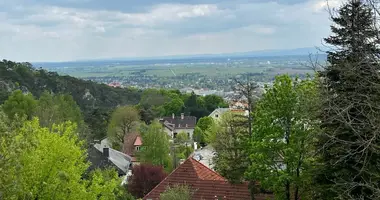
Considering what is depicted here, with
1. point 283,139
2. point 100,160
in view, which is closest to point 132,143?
point 100,160

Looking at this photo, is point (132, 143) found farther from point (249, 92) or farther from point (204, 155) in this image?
point (249, 92)

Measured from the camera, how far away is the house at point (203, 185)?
2089 centimetres

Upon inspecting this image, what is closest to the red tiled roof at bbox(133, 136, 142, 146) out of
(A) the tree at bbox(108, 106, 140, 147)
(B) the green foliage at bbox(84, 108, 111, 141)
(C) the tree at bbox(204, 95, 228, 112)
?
(A) the tree at bbox(108, 106, 140, 147)

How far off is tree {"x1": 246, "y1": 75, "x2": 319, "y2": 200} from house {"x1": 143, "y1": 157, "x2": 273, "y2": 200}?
3.15 metres

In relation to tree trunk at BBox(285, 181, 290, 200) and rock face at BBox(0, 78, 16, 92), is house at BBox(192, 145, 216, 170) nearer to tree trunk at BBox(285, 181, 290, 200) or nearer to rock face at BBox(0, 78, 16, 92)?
tree trunk at BBox(285, 181, 290, 200)

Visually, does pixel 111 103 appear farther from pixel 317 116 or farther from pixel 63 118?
pixel 317 116

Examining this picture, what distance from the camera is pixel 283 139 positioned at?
55.7 feet

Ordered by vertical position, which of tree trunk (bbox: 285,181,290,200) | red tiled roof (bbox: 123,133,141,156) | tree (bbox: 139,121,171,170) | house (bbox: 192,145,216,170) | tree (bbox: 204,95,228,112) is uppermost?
tree trunk (bbox: 285,181,290,200)

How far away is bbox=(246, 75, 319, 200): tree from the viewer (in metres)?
16.2

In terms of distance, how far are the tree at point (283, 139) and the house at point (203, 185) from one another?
3.15m

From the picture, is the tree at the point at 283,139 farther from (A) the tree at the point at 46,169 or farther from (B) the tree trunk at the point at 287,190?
(A) the tree at the point at 46,169

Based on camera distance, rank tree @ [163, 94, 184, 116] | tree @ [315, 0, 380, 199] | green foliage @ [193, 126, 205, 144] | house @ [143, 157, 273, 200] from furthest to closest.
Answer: tree @ [163, 94, 184, 116], green foliage @ [193, 126, 205, 144], house @ [143, 157, 273, 200], tree @ [315, 0, 380, 199]

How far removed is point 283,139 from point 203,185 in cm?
617

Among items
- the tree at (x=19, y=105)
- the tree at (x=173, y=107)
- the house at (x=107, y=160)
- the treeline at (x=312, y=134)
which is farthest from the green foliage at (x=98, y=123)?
the treeline at (x=312, y=134)
